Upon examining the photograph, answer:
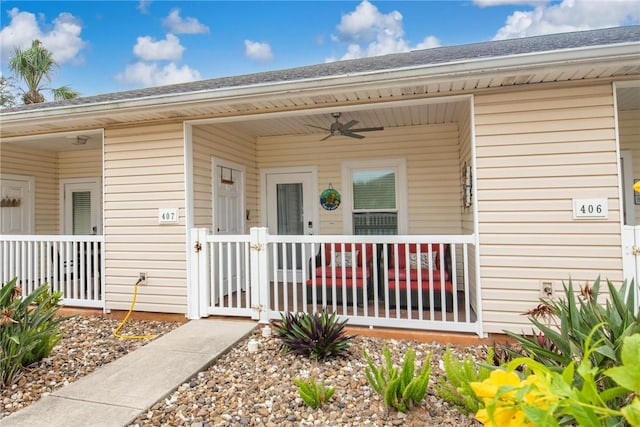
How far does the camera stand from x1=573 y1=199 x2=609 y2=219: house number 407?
11.2 ft

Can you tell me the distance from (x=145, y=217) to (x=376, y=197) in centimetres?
361

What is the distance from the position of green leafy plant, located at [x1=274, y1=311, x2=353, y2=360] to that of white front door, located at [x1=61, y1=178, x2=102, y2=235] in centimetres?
595

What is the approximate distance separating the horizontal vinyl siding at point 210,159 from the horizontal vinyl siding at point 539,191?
138 inches

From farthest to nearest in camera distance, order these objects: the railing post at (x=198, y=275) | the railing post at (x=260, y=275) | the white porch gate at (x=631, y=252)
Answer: the railing post at (x=198, y=275) < the railing post at (x=260, y=275) < the white porch gate at (x=631, y=252)

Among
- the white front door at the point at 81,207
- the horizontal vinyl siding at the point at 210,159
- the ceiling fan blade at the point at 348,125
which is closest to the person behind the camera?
the ceiling fan blade at the point at 348,125

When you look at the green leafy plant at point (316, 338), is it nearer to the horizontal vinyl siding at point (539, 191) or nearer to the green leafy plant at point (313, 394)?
the green leafy plant at point (313, 394)

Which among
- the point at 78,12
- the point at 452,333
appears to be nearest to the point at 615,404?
the point at 452,333

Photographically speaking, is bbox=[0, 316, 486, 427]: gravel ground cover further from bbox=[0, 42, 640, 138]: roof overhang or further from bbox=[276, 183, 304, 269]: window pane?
bbox=[276, 183, 304, 269]: window pane

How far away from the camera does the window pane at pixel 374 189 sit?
604cm

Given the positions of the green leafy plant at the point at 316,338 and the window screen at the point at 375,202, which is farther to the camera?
the window screen at the point at 375,202

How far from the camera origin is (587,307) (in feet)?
5.65

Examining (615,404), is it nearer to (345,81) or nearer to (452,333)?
(452,333)

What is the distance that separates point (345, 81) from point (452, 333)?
9.41 feet

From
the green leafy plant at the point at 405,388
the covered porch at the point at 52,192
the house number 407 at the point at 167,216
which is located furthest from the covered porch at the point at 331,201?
the covered porch at the point at 52,192
